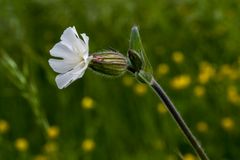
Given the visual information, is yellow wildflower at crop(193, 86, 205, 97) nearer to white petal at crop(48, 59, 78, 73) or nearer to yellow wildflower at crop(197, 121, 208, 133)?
yellow wildflower at crop(197, 121, 208, 133)

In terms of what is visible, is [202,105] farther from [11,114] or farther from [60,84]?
[60,84]

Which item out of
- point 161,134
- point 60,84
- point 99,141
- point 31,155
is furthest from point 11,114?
point 60,84

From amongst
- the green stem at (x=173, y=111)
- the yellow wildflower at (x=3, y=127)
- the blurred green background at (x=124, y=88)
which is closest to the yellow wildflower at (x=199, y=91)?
the blurred green background at (x=124, y=88)

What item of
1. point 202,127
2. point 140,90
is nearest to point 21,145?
point 140,90

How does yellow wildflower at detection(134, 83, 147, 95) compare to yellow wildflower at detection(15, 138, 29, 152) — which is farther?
yellow wildflower at detection(134, 83, 147, 95)

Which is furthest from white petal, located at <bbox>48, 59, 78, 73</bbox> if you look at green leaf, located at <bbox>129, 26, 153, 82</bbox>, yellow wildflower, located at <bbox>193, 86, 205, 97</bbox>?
yellow wildflower, located at <bbox>193, 86, 205, 97</bbox>

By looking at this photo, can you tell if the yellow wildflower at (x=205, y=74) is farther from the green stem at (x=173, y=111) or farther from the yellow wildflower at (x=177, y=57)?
the green stem at (x=173, y=111)

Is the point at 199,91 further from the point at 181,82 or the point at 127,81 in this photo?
the point at 127,81

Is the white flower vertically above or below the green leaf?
above
